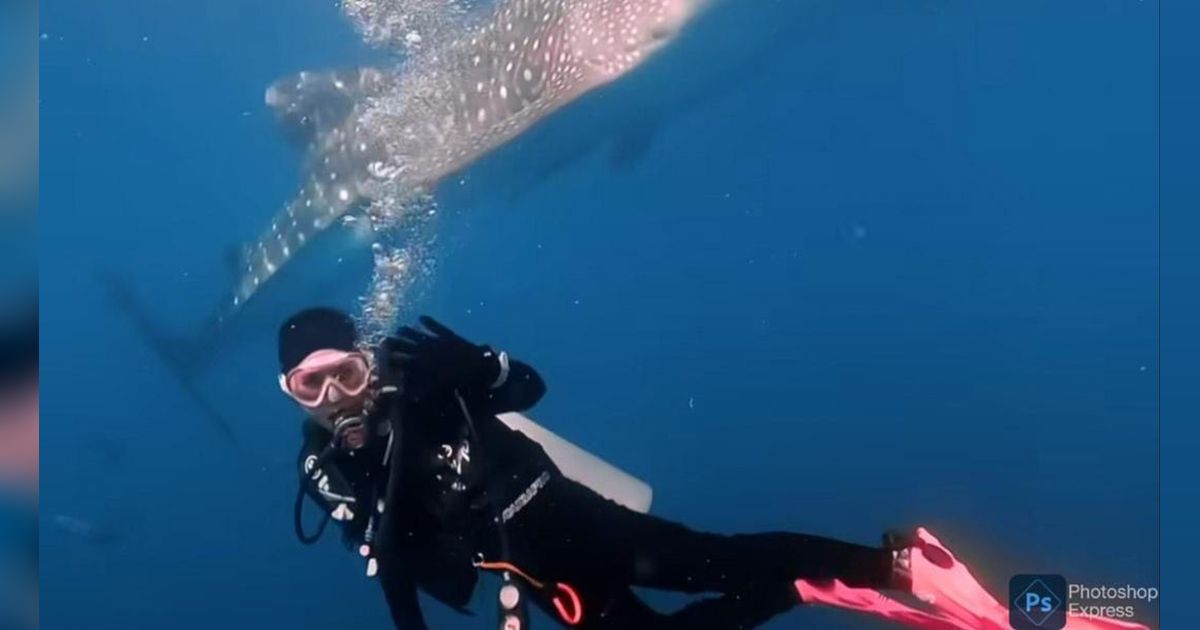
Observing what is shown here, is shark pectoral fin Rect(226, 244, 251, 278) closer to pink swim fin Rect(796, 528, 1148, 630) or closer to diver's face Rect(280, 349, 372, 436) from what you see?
diver's face Rect(280, 349, 372, 436)

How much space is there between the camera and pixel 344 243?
8.54ft

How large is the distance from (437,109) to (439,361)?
518 millimetres

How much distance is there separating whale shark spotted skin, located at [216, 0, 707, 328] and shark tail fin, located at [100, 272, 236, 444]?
8 cm

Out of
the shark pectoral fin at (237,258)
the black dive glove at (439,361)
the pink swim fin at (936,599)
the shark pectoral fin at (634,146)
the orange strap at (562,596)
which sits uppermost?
the shark pectoral fin at (634,146)

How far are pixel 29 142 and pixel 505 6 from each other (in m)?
0.96

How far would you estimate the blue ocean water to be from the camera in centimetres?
253

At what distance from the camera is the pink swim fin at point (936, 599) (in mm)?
2631

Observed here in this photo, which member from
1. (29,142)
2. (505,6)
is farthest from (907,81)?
(29,142)

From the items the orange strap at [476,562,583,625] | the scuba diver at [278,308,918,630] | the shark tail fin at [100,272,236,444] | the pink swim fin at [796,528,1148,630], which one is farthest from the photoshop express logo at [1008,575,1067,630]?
the shark tail fin at [100,272,236,444]

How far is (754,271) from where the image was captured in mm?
2555

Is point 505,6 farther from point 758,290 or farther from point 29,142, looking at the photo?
point 29,142

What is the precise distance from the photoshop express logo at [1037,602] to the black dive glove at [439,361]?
1173mm

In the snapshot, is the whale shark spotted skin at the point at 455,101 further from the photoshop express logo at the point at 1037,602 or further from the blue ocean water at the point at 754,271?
the photoshop express logo at the point at 1037,602

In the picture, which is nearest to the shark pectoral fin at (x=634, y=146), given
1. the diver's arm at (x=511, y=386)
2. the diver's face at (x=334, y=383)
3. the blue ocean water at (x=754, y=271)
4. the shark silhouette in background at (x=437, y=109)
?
the blue ocean water at (x=754, y=271)
